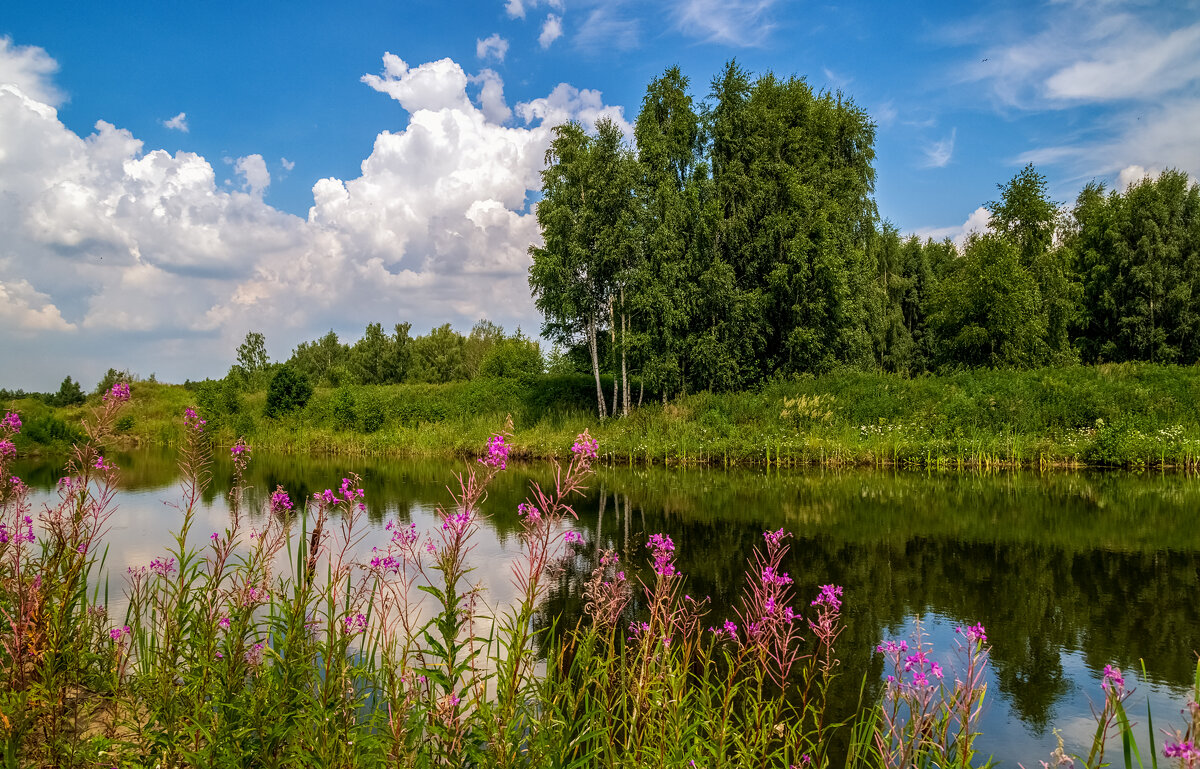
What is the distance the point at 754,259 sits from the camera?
30094 millimetres

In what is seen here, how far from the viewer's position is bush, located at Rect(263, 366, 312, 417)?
3681 centimetres

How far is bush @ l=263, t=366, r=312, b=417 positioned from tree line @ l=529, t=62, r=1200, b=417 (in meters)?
16.6

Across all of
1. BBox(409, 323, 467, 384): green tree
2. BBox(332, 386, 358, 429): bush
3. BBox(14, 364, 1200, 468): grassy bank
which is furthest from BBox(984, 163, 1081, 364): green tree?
BBox(409, 323, 467, 384): green tree

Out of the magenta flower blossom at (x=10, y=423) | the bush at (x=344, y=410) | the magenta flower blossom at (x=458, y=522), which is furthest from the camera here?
the bush at (x=344, y=410)

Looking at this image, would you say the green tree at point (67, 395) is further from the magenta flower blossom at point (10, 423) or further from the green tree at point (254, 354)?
the magenta flower blossom at point (10, 423)

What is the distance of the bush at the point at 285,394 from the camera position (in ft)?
121

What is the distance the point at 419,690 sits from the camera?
9.78 ft

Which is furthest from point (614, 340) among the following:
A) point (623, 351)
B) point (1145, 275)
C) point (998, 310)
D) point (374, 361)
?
point (374, 361)

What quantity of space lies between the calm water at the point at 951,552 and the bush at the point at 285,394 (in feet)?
54.6

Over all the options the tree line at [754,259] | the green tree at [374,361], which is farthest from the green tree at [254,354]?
the tree line at [754,259]

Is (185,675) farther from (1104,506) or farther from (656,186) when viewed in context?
(656,186)

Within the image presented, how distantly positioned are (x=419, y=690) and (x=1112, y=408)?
23.6 metres

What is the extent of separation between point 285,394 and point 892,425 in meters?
31.0

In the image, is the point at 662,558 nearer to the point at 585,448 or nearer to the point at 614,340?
the point at 585,448
